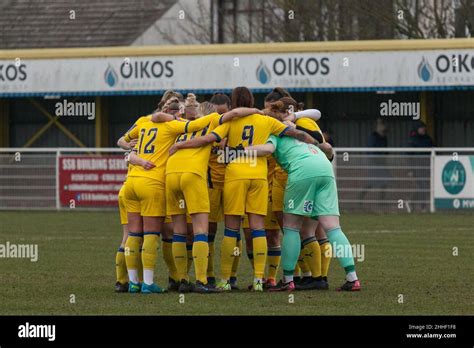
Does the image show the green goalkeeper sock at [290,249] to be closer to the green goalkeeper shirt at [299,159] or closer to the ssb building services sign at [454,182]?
the green goalkeeper shirt at [299,159]

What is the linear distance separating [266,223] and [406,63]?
57.4ft

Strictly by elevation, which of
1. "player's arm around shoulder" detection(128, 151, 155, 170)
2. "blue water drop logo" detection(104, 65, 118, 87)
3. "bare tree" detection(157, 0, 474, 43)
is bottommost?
"player's arm around shoulder" detection(128, 151, 155, 170)

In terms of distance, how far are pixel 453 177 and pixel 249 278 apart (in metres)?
13.7

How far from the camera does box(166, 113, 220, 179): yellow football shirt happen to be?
557 inches

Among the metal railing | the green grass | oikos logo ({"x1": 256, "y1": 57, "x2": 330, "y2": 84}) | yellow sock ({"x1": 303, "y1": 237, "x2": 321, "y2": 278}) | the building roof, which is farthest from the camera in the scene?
the building roof

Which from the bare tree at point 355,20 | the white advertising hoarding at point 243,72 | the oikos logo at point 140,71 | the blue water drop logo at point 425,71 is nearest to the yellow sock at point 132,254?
the white advertising hoarding at point 243,72

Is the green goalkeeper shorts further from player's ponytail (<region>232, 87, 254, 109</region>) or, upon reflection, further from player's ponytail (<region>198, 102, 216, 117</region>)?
player's ponytail (<region>198, 102, 216, 117</region>)

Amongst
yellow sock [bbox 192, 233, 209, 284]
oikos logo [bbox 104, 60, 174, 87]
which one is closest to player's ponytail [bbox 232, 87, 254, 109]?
yellow sock [bbox 192, 233, 209, 284]

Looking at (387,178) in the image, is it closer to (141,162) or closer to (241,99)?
(241,99)

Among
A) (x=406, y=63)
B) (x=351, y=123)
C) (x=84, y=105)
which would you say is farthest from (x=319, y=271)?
(x=84, y=105)

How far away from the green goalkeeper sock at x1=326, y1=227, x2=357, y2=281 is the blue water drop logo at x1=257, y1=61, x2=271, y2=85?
61.3ft

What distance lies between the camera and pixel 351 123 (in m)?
34.6

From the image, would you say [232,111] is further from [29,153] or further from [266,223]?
[29,153]

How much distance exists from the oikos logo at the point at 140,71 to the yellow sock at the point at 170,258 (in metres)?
18.9
